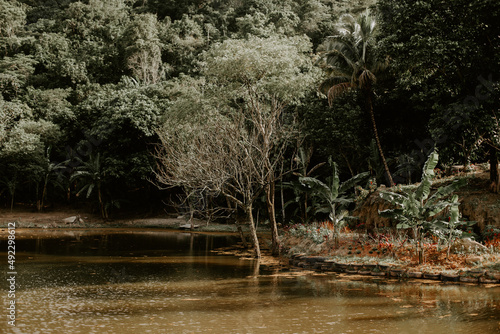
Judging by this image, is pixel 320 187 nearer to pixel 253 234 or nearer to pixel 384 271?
pixel 253 234

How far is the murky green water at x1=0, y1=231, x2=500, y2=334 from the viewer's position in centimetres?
698

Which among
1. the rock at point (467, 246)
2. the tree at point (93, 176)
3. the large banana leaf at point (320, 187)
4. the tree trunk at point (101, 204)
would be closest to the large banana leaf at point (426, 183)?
the rock at point (467, 246)

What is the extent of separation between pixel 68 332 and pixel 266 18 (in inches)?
1386

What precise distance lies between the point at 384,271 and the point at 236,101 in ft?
44.7

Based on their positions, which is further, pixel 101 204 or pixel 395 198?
pixel 101 204

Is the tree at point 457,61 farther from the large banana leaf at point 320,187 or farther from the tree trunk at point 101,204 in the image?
the tree trunk at point 101,204

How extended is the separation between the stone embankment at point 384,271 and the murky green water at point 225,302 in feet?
1.78

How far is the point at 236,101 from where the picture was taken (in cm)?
2295

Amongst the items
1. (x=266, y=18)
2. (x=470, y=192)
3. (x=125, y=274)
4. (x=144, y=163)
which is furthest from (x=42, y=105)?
(x=470, y=192)

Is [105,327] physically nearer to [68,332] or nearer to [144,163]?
[68,332]

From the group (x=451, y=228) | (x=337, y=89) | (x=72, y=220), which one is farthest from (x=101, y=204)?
(x=451, y=228)

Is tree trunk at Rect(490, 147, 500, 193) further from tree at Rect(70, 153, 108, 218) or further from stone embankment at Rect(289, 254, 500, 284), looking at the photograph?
tree at Rect(70, 153, 108, 218)

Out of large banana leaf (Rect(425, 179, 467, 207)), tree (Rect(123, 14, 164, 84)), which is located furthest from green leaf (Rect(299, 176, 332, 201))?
tree (Rect(123, 14, 164, 84))

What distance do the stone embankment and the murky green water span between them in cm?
54
